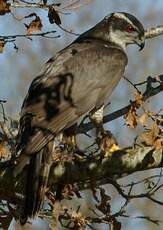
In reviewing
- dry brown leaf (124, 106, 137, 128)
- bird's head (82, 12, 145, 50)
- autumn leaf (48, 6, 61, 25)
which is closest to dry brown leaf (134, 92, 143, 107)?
dry brown leaf (124, 106, 137, 128)

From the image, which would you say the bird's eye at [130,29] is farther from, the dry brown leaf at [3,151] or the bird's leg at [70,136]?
the dry brown leaf at [3,151]

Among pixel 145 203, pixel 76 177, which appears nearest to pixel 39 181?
pixel 76 177

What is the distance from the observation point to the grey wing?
17.1 feet

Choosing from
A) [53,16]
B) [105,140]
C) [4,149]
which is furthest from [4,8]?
[105,140]

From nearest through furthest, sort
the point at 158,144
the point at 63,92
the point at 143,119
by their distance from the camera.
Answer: the point at 158,144, the point at 143,119, the point at 63,92

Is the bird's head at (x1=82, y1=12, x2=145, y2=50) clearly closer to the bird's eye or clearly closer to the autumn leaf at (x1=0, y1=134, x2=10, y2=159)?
the bird's eye

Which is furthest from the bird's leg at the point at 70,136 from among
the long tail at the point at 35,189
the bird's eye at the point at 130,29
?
the bird's eye at the point at 130,29

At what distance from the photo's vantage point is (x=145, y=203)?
19.5m

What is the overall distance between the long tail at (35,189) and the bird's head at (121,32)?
7.46 ft

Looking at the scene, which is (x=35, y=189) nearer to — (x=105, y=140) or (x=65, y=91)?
(x=105, y=140)

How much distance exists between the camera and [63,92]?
5547mm

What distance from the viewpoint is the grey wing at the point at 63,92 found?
5.20 metres

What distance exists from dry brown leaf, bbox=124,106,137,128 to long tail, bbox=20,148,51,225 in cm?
63

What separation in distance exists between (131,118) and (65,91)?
0.99m
